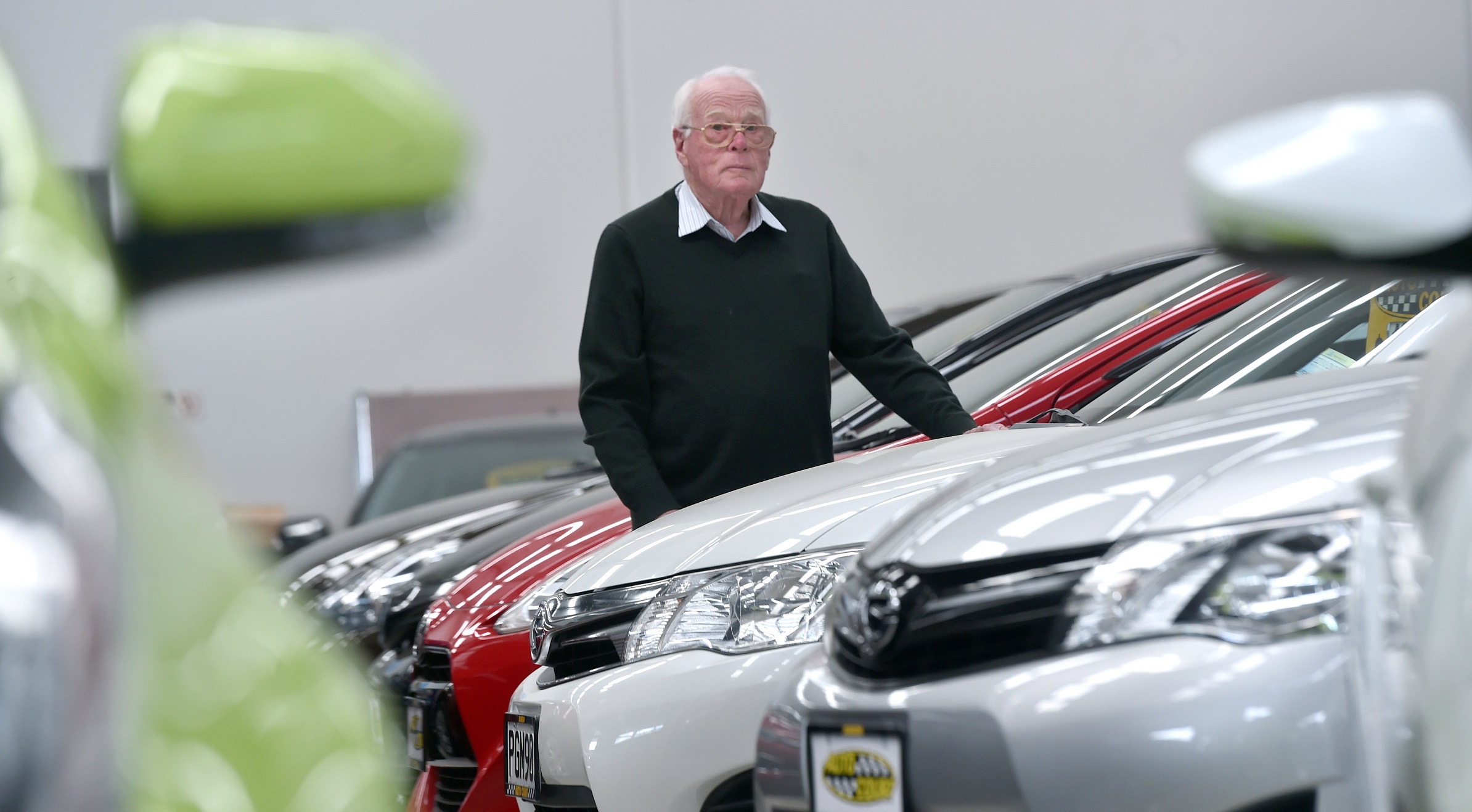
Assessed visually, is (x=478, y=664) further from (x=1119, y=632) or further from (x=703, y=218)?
(x=1119, y=632)

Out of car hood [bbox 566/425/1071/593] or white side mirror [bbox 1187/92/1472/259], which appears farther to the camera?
car hood [bbox 566/425/1071/593]

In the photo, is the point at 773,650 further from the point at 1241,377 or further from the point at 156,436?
the point at 156,436

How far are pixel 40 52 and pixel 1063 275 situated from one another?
23.8ft

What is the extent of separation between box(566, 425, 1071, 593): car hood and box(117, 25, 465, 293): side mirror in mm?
1463

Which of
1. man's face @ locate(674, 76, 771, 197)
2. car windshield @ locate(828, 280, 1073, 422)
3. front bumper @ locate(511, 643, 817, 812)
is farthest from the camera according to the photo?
car windshield @ locate(828, 280, 1073, 422)

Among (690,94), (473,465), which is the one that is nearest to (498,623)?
(690,94)

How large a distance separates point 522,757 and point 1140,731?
1.37 metres

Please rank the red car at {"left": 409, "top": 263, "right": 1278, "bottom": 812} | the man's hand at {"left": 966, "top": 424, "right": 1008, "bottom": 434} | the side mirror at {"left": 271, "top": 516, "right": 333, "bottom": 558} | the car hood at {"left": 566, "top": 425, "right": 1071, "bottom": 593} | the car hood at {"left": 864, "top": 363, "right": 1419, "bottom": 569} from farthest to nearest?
1. the side mirror at {"left": 271, "top": 516, "right": 333, "bottom": 558}
2. the red car at {"left": 409, "top": 263, "right": 1278, "bottom": 812}
3. the man's hand at {"left": 966, "top": 424, "right": 1008, "bottom": 434}
4. the car hood at {"left": 566, "top": 425, "right": 1071, "bottom": 593}
5. the car hood at {"left": 864, "top": 363, "right": 1419, "bottom": 569}

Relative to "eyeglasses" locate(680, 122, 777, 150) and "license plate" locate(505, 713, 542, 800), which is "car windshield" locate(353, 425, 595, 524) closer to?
"eyeglasses" locate(680, 122, 777, 150)

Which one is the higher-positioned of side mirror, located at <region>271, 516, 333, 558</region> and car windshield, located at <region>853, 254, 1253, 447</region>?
car windshield, located at <region>853, 254, 1253, 447</region>

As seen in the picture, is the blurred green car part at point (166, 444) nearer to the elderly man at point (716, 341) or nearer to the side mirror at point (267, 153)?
the side mirror at point (267, 153)

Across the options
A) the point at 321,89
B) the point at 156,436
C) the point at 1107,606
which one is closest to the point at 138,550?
the point at 156,436

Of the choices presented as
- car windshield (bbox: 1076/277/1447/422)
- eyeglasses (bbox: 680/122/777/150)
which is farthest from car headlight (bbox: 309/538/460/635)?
car windshield (bbox: 1076/277/1447/422)

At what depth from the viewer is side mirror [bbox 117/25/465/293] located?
2.75ft
